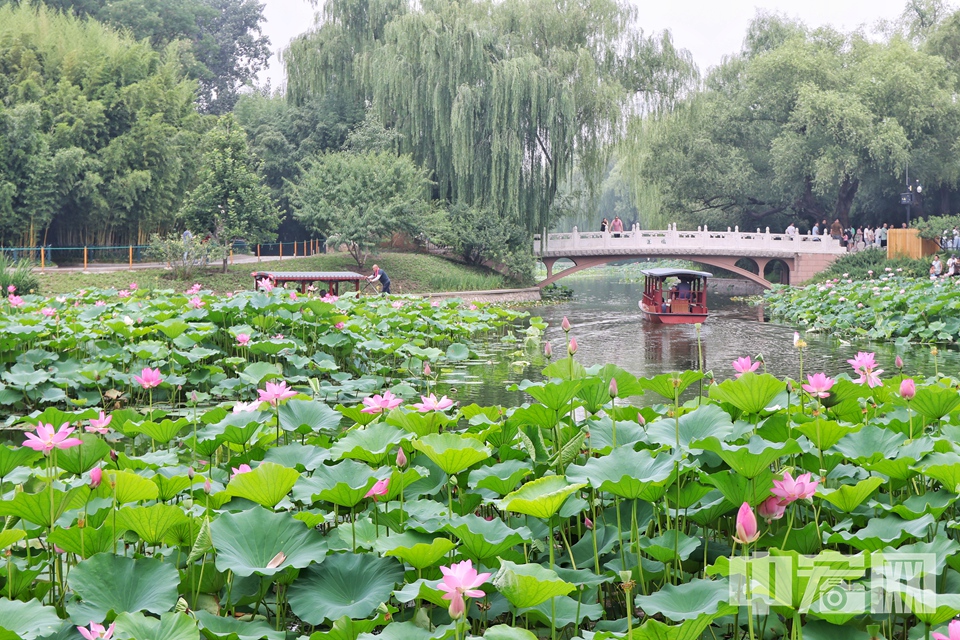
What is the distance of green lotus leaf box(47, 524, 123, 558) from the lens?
2234mm

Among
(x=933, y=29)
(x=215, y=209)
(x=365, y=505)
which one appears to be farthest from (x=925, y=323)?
(x=933, y=29)

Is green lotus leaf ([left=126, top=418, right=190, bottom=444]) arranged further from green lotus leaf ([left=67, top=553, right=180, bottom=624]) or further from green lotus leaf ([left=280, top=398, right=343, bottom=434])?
green lotus leaf ([left=67, top=553, right=180, bottom=624])

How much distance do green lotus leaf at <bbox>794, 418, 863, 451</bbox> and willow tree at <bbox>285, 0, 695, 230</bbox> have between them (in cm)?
2089

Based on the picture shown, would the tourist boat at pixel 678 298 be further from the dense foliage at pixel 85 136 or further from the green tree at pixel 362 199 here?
the dense foliage at pixel 85 136

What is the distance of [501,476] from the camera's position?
2.74 metres

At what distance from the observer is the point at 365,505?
2.73m

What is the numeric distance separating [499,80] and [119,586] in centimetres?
2186

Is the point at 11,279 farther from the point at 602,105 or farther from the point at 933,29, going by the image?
the point at 933,29

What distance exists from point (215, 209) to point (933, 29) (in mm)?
24027

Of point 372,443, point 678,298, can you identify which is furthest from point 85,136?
point 372,443

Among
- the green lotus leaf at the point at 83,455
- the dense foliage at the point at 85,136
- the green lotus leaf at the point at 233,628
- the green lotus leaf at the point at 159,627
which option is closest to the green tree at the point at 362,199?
the dense foliage at the point at 85,136

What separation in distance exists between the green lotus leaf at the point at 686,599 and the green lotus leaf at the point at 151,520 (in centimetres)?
120

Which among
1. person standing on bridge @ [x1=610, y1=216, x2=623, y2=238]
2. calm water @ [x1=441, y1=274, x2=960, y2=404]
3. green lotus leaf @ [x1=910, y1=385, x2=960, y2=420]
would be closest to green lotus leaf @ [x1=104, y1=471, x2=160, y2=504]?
green lotus leaf @ [x1=910, y1=385, x2=960, y2=420]

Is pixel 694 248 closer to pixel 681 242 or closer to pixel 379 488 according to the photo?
pixel 681 242
